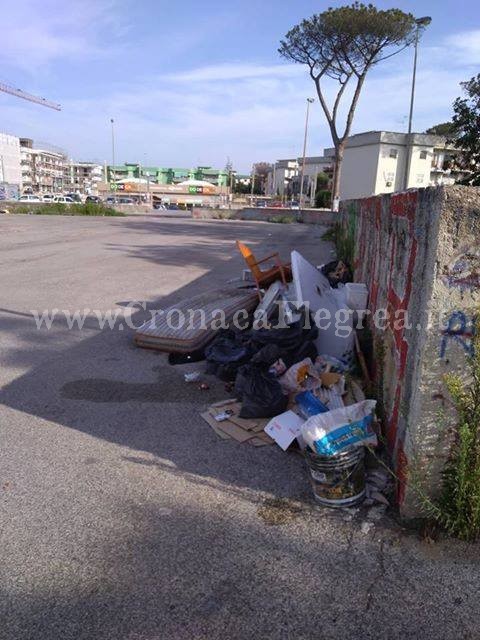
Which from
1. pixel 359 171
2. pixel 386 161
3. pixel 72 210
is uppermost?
pixel 386 161

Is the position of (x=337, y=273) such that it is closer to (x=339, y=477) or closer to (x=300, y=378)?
(x=300, y=378)

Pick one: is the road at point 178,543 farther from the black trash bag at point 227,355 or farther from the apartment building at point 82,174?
the apartment building at point 82,174

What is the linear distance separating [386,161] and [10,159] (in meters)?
76.9

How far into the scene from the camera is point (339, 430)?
9.30 feet

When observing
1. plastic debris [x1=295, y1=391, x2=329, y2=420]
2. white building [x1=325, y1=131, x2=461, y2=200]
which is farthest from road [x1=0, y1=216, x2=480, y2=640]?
white building [x1=325, y1=131, x2=461, y2=200]

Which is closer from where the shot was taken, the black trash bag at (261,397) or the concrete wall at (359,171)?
the black trash bag at (261,397)

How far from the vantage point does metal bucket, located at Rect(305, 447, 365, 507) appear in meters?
2.74

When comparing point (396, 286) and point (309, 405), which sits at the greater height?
point (396, 286)

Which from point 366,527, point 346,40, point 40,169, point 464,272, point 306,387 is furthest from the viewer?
point 40,169

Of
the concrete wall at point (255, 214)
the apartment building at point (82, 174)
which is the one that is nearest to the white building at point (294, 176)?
the concrete wall at point (255, 214)

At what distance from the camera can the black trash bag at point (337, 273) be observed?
26.8 feet

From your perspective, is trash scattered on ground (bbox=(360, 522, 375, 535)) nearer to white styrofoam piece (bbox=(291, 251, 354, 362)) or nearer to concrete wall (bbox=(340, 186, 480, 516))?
concrete wall (bbox=(340, 186, 480, 516))

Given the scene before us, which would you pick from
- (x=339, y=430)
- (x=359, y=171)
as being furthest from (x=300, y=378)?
(x=359, y=171)

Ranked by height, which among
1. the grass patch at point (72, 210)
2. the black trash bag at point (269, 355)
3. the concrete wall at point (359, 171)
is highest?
the concrete wall at point (359, 171)
